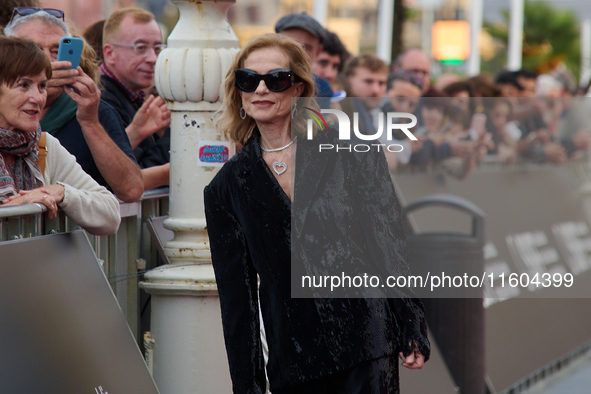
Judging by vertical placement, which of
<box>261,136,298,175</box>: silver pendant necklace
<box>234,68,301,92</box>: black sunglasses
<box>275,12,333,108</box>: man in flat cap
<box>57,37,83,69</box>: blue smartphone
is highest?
<box>275,12,333,108</box>: man in flat cap

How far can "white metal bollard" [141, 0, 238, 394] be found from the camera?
4762mm

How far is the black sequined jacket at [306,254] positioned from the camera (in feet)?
11.7

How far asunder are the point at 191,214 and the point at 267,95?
1.36 metres

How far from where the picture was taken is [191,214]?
490 centimetres

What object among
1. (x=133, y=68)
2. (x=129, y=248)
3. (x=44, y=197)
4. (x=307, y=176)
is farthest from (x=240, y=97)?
(x=133, y=68)

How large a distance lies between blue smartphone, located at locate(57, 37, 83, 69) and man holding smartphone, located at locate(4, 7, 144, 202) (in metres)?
0.06

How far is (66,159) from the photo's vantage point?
418cm

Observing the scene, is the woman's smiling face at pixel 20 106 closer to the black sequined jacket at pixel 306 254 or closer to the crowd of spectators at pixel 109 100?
the crowd of spectators at pixel 109 100

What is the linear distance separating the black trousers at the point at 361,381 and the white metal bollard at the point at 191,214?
1.14 m

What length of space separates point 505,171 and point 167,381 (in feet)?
15.7

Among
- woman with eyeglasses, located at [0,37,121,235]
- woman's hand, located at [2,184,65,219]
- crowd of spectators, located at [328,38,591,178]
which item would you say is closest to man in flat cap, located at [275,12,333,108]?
crowd of spectators, located at [328,38,591,178]

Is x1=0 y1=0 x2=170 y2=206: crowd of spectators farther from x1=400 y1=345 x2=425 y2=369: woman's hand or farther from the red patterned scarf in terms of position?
x1=400 y1=345 x2=425 y2=369: woman's hand

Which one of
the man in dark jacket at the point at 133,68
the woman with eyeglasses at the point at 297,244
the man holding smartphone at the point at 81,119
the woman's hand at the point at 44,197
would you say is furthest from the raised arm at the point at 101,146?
the woman with eyeglasses at the point at 297,244

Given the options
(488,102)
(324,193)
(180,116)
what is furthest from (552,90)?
(324,193)
